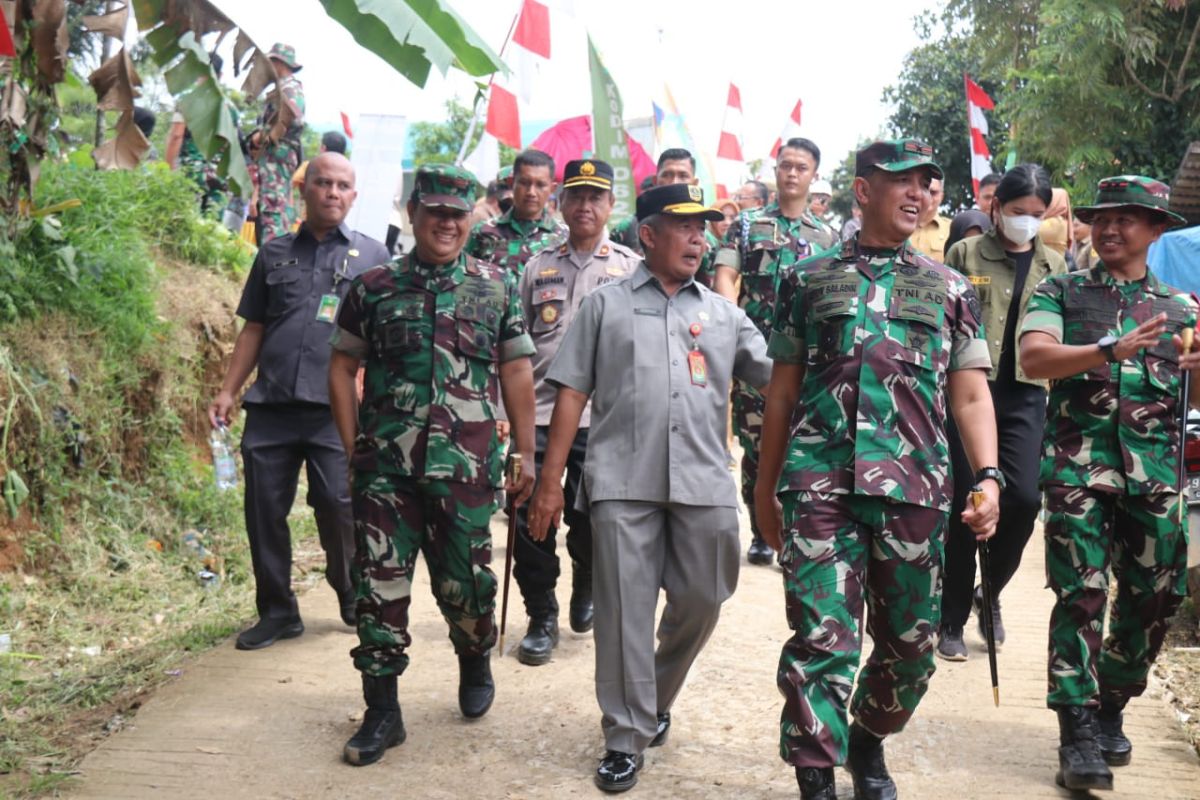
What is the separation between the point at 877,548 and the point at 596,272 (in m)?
2.79

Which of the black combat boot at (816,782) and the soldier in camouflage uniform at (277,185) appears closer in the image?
the black combat boot at (816,782)

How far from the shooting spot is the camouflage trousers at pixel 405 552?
5.30 meters

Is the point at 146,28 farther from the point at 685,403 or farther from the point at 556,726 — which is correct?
the point at 556,726

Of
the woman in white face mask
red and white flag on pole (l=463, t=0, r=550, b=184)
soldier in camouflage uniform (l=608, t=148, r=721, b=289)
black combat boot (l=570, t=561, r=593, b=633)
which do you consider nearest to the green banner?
red and white flag on pole (l=463, t=0, r=550, b=184)

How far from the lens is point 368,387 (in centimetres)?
548

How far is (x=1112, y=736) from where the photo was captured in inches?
209

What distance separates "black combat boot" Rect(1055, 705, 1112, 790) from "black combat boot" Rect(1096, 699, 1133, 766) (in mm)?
230

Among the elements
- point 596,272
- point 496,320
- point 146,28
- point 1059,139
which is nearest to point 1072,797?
point 496,320

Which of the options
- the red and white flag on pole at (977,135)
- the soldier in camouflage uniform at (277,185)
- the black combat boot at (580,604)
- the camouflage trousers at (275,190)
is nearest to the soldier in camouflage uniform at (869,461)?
the black combat boot at (580,604)

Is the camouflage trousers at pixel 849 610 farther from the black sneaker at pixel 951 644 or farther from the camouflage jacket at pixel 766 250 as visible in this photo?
the camouflage jacket at pixel 766 250

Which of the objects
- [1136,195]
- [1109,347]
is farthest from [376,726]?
[1136,195]

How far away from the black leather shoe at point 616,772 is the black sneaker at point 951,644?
2333 millimetres

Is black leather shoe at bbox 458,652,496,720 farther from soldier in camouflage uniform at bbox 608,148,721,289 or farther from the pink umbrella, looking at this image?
the pink umbrella

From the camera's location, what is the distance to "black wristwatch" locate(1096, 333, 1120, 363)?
188 inches
